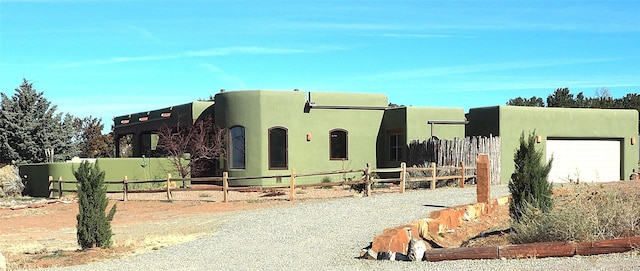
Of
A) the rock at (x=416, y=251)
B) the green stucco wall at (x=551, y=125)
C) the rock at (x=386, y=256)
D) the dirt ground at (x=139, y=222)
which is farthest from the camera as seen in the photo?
the green stucco wall at (x=551, y=125)

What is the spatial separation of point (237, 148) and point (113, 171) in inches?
223

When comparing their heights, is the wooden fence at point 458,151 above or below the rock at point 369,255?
above

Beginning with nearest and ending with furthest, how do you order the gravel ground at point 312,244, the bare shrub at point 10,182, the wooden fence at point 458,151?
the gravel ground at point 312,244 < the wooden fence at point 458,151 < the bare shrub at point 10,182

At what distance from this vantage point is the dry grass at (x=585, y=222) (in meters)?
9.29

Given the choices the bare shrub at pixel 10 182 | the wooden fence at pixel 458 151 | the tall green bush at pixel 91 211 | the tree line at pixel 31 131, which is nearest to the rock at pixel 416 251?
the tall green bush at pixel 91 211

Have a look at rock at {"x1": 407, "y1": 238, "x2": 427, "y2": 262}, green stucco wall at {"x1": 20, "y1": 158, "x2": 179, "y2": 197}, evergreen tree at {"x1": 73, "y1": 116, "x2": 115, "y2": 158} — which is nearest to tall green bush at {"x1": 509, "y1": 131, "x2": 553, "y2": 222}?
rock at {"x1": 407, "y1": 238, "x2": 427, "y2": 262}

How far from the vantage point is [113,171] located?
91.6 ft

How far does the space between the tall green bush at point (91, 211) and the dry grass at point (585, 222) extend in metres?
7.44

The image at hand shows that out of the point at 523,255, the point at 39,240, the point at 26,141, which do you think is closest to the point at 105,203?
the point at 39,240

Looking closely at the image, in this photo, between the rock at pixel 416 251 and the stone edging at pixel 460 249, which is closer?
the stone edging at pixel 460 249

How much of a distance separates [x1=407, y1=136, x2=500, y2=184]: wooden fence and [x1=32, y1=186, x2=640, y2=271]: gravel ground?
17.8 ft

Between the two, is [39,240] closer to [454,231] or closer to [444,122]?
[454,231]

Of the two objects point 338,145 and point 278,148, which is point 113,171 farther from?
point 338,145

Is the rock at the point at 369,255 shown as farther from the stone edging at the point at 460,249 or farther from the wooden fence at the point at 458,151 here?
the wooden fence at the point at 458,151
